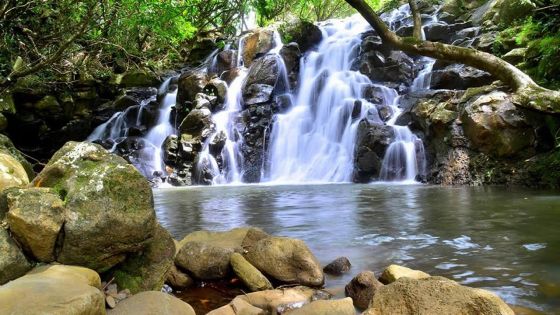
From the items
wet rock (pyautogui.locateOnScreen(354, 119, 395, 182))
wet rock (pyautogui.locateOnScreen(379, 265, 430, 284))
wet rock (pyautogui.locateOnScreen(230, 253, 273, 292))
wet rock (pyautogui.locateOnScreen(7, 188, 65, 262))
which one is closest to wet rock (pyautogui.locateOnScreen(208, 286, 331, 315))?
wet rock (pyautogui.locateOnScreen(230, 253, 273, 292))

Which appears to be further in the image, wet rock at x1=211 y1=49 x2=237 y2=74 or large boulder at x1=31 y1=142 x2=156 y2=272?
wet rock at x1=211 y1=49 x2=237 y2=74

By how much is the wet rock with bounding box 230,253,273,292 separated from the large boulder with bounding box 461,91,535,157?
362 inches

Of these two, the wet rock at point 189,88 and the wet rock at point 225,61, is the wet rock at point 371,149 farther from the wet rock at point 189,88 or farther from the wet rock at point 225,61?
the wet rock at point 225,61

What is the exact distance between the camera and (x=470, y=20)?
67.7ft

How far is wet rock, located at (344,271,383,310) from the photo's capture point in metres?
3.91

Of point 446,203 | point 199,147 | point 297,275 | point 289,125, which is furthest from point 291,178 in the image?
point 297,275

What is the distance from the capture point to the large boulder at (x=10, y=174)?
15.0 ft

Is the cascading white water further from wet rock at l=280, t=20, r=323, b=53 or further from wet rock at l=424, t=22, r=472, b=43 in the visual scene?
wet rock at l=424, t=22, r=472, b=43

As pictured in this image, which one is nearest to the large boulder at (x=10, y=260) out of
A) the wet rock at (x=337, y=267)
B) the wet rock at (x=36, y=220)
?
the wet rock at (x=36, y=220)

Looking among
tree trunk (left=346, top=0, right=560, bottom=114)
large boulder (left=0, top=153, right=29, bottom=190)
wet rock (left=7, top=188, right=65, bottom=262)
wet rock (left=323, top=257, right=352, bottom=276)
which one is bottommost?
wet rock (left=323, top=257, right=352, bottom=276)

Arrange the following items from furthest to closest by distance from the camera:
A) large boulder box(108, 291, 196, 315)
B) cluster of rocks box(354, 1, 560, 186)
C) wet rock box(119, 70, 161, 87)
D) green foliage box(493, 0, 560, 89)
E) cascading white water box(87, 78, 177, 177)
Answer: wet rock box(119, 70, 161, 87)
cascading white water box(87, 78, 177, 177)
cluster of rocks box(354, 1, 560, 186)
green foliage box(493, 0, 560, 89)
large boulder box(108, 291, 196, 315)

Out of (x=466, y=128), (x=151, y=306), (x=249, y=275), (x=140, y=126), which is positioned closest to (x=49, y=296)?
(x=151, y=306)

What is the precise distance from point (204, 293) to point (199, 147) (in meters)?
13.9

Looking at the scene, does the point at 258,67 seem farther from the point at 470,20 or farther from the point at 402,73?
the point at 470,20
